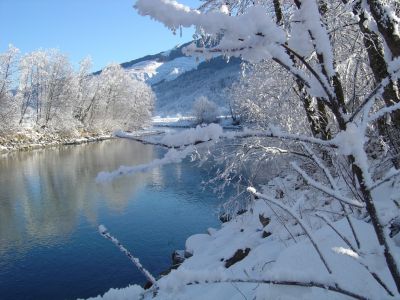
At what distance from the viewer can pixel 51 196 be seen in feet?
54.5

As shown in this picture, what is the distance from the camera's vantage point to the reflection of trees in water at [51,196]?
12.5 meters

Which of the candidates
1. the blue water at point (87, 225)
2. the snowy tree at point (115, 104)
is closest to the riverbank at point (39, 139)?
the snowy tree at point (115, 104)

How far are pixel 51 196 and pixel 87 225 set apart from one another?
471 cm

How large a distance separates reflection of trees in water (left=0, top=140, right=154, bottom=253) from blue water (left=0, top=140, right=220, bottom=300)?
1.3 inches

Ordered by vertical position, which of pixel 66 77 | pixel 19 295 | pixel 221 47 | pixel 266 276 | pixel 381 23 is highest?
pixel 66 77

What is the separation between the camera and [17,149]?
35.0 m

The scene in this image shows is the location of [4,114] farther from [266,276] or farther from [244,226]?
[266,276]

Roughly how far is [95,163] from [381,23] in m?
23.2

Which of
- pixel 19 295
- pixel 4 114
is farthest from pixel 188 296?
pixel 4 114

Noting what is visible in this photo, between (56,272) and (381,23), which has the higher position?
(381,23)

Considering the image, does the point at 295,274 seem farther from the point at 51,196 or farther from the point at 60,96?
the point at 60,96

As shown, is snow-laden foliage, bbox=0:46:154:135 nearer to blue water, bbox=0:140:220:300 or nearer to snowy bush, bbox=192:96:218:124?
snowy bush, bbox=192:96:218:124

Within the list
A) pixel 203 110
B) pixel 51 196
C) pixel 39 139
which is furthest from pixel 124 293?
pixel 203 110

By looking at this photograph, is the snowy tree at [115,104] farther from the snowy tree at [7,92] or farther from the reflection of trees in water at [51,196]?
the reflection of trees in water at [51,196]
